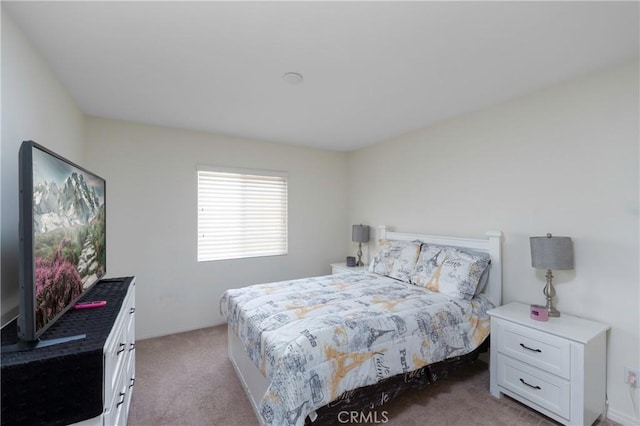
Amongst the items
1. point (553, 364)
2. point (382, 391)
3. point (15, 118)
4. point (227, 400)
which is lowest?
point (227, 400)

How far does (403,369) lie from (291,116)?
252cm

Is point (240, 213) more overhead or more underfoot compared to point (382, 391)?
Answer: more overhead

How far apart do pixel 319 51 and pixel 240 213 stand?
8.33 ft

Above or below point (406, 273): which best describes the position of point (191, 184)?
above

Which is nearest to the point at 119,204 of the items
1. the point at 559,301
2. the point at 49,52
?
the point at 49,52

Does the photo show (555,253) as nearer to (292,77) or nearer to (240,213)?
(292,77)

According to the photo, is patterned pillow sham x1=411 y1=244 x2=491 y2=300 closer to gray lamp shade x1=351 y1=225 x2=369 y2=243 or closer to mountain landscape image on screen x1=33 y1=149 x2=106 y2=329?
gray lamp shade x1=351 y1=225 x2=369 y2=243

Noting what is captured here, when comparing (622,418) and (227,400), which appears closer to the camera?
(622,418)

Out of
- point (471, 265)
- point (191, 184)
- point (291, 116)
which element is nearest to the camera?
point (471, 265)

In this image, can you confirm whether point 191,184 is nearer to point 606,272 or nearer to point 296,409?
point 296,409

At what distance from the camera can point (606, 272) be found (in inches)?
80.1

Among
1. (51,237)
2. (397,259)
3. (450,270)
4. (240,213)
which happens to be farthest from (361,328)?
(240,213)

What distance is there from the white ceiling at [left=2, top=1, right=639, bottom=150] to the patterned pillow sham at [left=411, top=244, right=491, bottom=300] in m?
1.44

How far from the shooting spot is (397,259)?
3209mm
